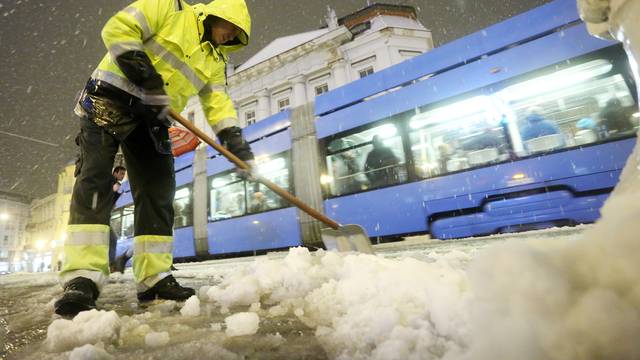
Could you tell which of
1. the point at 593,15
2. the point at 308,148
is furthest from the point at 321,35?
the point at 593,15

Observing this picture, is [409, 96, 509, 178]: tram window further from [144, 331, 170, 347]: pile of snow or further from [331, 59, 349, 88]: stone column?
[331, 59, 349, 88]: stone column

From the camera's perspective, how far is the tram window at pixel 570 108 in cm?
436

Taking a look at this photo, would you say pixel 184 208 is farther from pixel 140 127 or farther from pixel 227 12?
pixel 227 12

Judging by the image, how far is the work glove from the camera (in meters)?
2.85

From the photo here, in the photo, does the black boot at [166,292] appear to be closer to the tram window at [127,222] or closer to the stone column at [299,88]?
the tram window at [127,222]

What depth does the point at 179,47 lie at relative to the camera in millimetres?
2352

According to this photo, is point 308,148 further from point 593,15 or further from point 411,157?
point 593,15

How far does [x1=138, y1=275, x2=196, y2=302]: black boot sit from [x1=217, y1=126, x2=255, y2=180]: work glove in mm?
1224

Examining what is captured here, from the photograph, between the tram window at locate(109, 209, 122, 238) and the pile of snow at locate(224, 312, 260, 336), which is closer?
the pile of snow at locate(224, 312, 260, 336)

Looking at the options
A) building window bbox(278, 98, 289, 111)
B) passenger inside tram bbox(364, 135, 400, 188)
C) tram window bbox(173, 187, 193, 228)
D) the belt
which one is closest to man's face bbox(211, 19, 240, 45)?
the belt

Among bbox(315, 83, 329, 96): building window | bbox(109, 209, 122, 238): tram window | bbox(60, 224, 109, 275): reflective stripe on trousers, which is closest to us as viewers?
bbox(60, 224, 109, 275): reflective stripe on trousers

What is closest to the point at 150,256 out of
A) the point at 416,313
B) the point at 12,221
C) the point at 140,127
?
the point at 140,127

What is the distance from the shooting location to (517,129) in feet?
16.2

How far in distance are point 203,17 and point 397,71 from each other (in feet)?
14.8
